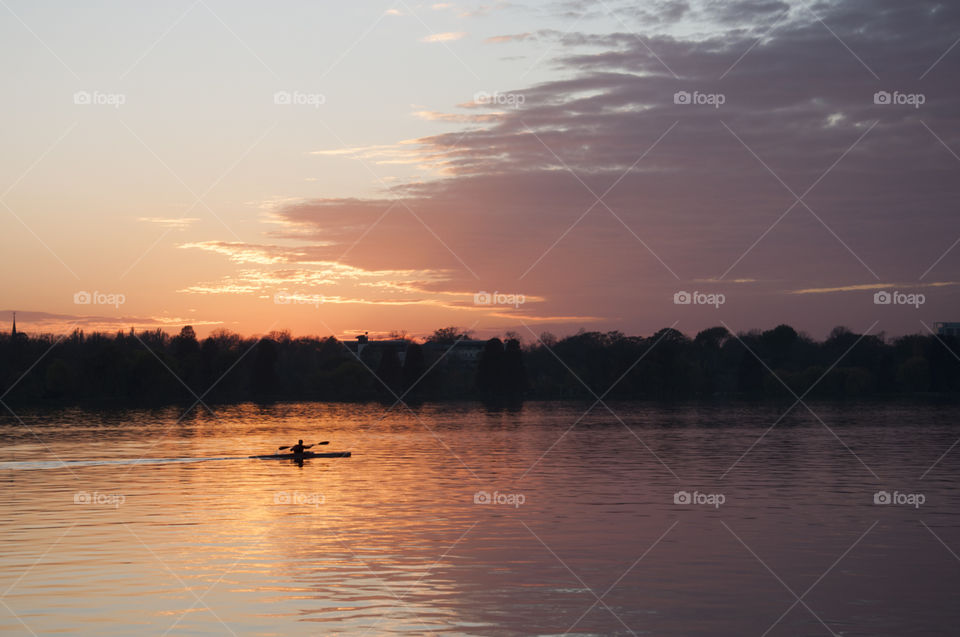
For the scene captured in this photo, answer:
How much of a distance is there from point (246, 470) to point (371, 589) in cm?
3839

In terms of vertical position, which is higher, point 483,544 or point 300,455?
point 300,455

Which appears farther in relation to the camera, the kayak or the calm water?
the kayak

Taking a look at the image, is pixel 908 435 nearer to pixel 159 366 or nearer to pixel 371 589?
pixel 371 589

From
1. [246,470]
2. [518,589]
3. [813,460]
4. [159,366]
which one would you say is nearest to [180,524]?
[518,589]

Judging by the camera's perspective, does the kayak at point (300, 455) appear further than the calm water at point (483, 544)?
Yes

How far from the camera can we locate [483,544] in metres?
33.6

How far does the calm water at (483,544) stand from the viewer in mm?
23688

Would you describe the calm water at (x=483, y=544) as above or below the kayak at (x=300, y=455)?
below

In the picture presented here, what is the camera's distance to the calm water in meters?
23.7

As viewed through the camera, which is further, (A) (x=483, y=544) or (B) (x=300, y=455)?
(B) (x=300, y=455)

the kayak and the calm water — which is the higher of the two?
the kayak

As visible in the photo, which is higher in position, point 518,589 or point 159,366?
point 159,366

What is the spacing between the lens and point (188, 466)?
64.4 metres

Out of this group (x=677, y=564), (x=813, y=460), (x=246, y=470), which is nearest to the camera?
(x=677, y=564)
